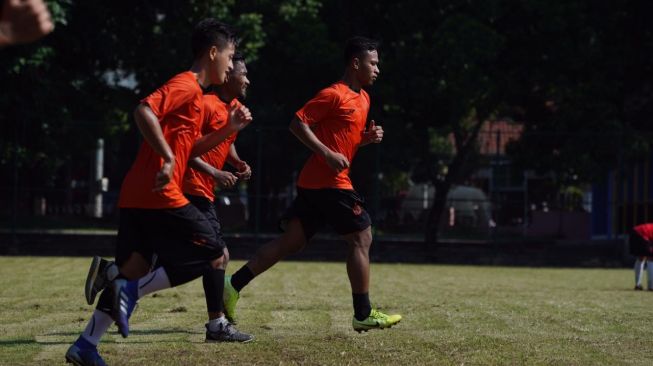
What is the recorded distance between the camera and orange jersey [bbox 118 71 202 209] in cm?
625

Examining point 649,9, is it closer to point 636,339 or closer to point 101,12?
point 101,12

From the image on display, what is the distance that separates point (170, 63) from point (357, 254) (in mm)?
19892

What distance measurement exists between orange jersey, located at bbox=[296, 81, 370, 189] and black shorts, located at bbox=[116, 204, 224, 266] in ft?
6.38

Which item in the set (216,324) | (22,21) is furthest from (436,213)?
(22,21)

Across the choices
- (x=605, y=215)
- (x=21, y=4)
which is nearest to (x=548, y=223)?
(x=605, y=215)

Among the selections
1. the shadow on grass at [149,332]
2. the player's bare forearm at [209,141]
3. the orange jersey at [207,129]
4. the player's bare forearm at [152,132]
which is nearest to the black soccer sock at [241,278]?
the shadow on grass at [149,332]

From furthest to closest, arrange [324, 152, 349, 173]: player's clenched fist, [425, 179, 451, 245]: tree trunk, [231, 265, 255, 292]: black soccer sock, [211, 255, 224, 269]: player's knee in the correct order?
1. [425, 179, 451, 245]: tree trunk
2. [231, 265, 255, 292]: black soccer sock
3. [324, 152, 349, 173]: player's clenched fist
4. [211, 255, 224, 269]: player's knee

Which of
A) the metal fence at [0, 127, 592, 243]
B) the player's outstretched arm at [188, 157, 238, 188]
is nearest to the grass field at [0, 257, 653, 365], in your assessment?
the player's outstretched arm at [188, 157, 238, 188]

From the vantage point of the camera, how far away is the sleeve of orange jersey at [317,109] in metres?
8.16

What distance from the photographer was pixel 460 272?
2155 centimetres

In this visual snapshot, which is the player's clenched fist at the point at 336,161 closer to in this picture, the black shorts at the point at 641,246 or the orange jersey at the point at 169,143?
the orange jersey at the point at 169,143

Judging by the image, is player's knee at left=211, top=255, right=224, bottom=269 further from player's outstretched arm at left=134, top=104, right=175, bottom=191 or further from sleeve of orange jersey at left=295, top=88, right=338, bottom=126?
sleeve of orange jersey at left=295, top=88, right=338, bottom=126

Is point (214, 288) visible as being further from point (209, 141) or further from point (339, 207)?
point (339, 207)

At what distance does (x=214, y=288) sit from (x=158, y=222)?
1.21m
